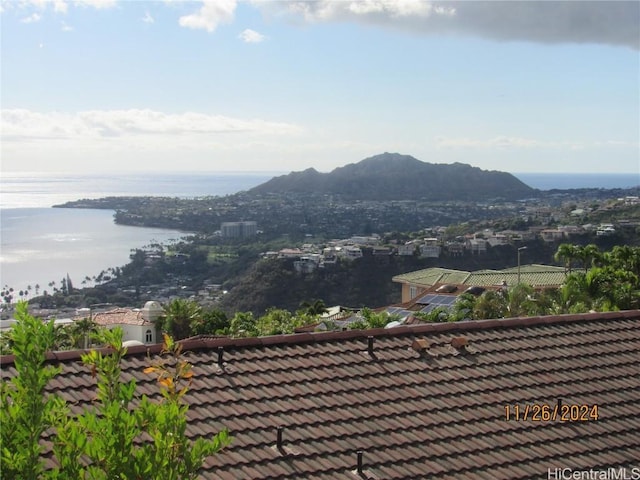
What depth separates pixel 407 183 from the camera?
176 meters

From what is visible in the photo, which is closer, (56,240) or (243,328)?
(243,328)

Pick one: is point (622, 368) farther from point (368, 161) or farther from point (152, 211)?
point (368, 161)

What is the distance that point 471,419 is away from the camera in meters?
5.57

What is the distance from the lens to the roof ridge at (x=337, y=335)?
583 centimetres

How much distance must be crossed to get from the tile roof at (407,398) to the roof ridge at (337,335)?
0.04ft

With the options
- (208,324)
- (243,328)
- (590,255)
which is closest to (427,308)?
(590,255)

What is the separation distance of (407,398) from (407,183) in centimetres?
17185

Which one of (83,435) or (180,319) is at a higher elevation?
(83,435)

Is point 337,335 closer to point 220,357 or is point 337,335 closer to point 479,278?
point 220,357

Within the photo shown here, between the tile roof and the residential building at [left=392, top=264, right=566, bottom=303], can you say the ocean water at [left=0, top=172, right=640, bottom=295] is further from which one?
the tile roof

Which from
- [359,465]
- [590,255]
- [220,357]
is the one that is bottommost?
[590,255]

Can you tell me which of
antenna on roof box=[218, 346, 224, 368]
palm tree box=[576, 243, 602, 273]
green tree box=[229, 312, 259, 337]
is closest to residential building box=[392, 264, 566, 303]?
palm tree box=[576, 243, 602, 273]

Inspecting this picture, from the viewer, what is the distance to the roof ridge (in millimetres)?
5827

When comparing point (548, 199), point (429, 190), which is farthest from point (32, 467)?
point (429, 190)
